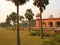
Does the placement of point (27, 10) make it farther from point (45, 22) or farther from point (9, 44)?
point (9, 44)

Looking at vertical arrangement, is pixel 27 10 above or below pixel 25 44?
above

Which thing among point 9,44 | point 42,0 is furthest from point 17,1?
Answer: point 42,0

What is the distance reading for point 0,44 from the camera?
128 feet

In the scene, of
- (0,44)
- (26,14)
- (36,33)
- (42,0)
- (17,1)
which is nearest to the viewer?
(17,1)

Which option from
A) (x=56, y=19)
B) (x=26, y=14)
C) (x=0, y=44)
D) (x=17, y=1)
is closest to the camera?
(x=17, y=1)

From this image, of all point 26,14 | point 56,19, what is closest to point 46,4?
point 26,14

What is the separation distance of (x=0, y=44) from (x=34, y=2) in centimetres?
1733

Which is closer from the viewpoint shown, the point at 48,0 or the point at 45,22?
the point at 48,0

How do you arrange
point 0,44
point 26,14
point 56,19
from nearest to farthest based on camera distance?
point 0,44
point 26,14
point 56,19

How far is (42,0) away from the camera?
49.8m

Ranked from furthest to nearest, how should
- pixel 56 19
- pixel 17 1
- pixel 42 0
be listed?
pixel 56 19 < pixel 42 0 < pixel 17 1

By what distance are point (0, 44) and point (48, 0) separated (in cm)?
1969

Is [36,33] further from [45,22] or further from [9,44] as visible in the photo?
[45,22]

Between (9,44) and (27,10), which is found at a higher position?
(27,10)
